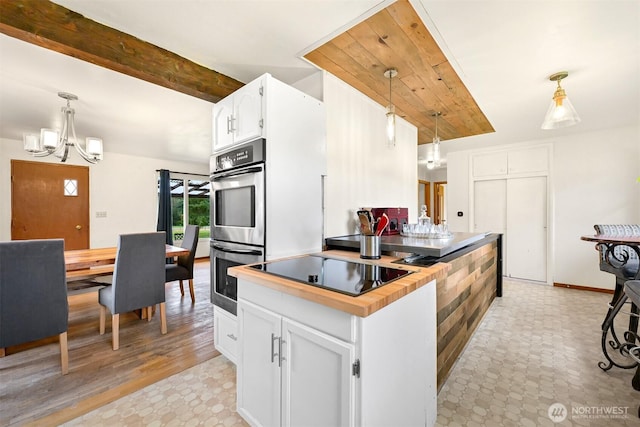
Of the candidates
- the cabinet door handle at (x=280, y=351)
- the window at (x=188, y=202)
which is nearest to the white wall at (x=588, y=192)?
the cabinet door handle at (x=280, y=351)

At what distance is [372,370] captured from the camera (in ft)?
3.08

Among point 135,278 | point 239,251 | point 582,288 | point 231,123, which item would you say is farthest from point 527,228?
point 135,278

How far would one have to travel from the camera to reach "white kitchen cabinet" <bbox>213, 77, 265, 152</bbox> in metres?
1.76

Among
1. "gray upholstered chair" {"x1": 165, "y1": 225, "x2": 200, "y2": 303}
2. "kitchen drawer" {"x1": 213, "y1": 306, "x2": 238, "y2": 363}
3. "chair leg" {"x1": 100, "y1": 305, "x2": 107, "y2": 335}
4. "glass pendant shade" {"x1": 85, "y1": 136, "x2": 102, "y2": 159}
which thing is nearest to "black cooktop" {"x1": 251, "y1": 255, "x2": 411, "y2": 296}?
"kitchen drawer" {"x1": 213, "y1": 306, "x2": 238, "y2": 363}

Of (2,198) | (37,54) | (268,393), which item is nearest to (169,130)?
(37,54)

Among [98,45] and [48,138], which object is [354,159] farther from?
[48,138]

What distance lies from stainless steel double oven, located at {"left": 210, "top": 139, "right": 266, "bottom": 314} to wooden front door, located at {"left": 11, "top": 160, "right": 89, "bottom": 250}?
409 cm

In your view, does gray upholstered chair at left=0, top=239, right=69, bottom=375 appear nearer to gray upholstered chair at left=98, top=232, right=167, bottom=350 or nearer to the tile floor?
gray upholstered chair at left=98, top=232, right=167, bottom=350

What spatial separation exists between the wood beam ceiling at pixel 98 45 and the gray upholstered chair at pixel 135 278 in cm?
136

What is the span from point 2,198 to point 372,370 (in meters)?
5.81

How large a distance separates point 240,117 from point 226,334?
1.61 m

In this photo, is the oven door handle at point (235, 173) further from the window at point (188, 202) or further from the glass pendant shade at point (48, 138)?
the window at point (188, 202)

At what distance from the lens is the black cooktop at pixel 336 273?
42.3 inches

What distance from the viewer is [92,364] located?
2.03 metres
